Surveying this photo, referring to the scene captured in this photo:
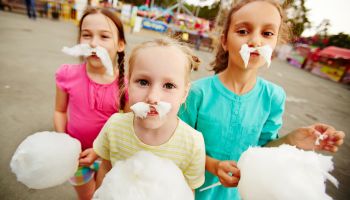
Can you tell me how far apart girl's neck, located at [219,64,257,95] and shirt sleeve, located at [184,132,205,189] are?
41 cm

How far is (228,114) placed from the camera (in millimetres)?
1316

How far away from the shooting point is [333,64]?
16328mm

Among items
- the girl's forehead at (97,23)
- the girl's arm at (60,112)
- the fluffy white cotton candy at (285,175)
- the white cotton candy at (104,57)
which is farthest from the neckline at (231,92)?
the girl's arm at (60,112)

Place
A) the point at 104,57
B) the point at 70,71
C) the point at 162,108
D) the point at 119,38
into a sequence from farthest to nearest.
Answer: the point at 119,38
the point at 70,71
the point at 104,57
the point at 162,108

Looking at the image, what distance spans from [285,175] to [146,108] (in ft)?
1.92

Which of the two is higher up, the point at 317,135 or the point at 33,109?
the point at 317,135

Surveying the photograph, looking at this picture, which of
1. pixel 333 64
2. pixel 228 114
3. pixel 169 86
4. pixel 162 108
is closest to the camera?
pixel 162 108

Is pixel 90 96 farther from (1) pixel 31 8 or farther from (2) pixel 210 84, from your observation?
(1) pixel 31 8

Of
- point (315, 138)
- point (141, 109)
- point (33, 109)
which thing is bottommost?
point (33, 109)

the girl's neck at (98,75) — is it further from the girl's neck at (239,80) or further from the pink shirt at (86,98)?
the girl's neck at (239,80)

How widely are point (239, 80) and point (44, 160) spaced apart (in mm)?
1166

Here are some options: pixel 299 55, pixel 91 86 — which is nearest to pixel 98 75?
pixel 91 86

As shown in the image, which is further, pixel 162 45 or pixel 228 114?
pixel 228 114

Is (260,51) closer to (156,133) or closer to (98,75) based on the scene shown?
(156,133)
